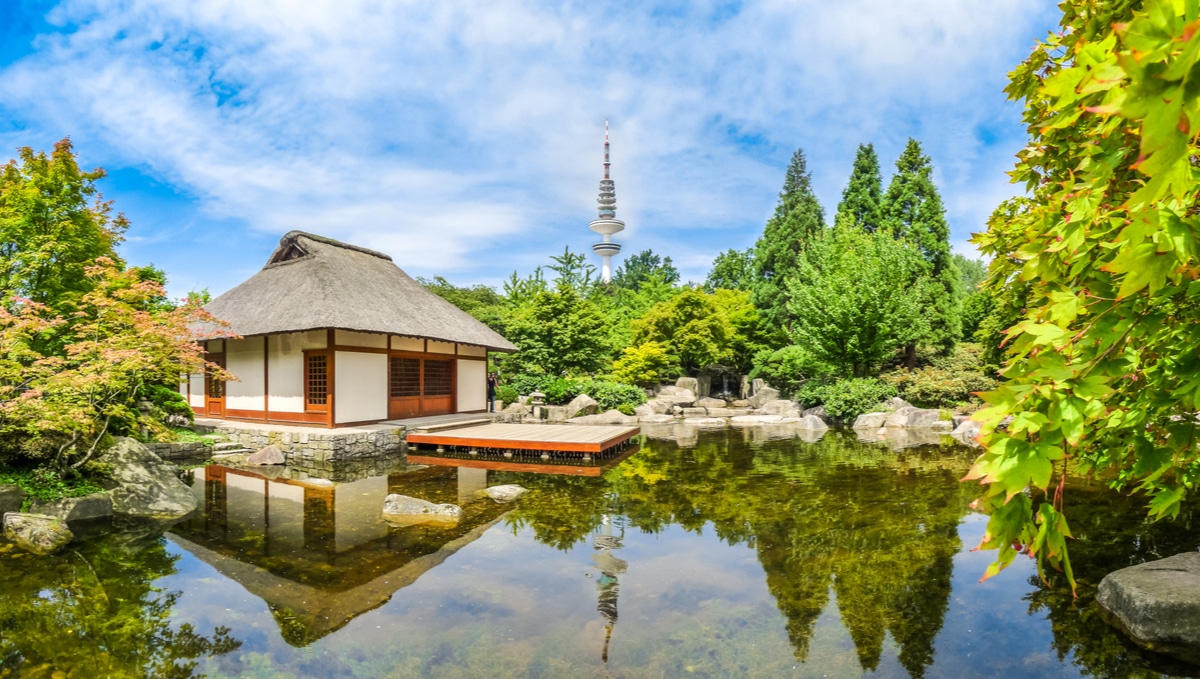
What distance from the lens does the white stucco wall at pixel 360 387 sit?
12406 millimetres

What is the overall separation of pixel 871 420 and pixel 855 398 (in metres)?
1.26

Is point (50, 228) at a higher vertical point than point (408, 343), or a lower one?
higher

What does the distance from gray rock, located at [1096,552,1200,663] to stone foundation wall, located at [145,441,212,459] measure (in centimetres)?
1326

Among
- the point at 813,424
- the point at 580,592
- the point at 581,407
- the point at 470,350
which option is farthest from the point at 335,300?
the point at 813,424

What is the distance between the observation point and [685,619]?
4312mm

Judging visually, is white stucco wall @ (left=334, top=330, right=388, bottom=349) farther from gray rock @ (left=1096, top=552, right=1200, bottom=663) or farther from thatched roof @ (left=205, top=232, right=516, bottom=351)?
gray rock @ (left=1096, top=552, right=1200, bottom=663)

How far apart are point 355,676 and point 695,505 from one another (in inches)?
195

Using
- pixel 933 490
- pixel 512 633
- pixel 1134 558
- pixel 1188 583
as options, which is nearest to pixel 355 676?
pixel 512 633

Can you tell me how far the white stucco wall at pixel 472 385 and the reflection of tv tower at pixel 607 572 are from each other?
10.0 meters

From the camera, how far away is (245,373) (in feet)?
45.3

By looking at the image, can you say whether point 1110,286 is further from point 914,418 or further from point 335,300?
point 914,418

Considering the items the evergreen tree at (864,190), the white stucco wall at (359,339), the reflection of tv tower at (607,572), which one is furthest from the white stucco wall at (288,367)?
the evergreen tree at (864,190)

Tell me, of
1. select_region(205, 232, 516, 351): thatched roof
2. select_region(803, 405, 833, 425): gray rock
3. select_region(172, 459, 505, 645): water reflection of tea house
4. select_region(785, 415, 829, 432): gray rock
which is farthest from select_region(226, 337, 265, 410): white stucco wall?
select_region(803, 405, 833, 425): gray rock

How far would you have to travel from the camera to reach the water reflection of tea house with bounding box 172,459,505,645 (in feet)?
15.1
